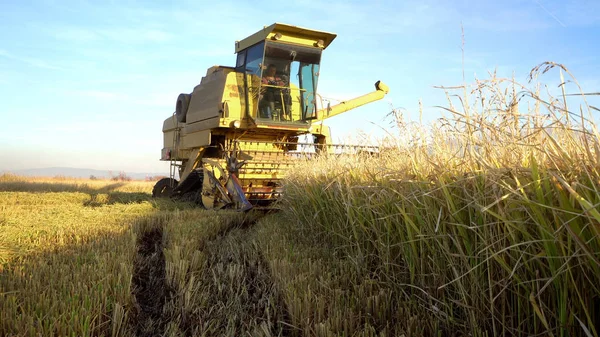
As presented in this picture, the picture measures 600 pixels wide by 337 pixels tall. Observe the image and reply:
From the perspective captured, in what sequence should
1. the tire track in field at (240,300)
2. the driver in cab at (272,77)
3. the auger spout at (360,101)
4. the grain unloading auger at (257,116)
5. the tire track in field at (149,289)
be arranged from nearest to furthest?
the tire track in field at (240,300) < the tire track in field at (149,289) < the grain unloading auger at (257,116) < the driver in cab at (272,77) < the auger spout at (360,101)

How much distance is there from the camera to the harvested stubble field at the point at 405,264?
1578mm

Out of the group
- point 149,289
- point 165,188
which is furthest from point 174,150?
point 149,289

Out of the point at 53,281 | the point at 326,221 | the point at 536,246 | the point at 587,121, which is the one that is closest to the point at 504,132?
the point at 587,121

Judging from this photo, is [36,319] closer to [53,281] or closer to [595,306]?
[53,281]

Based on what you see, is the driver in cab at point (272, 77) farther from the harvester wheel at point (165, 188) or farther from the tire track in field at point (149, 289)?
the tire track in field at point (149, 289)

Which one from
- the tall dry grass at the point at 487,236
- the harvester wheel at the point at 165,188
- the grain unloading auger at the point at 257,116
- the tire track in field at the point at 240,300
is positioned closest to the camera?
the tall dry grass at the point at 487,236

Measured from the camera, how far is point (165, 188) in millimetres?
10844

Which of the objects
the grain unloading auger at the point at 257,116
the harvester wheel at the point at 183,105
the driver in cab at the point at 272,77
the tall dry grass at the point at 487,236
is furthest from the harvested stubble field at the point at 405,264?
the harvester wheel at the point at 183,105

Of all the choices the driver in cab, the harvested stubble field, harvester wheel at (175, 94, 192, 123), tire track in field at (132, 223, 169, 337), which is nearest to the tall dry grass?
the harvested stubble field

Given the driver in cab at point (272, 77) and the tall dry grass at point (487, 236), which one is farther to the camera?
the driver in cab at point (272, 77)

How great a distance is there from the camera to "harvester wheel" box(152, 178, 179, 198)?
10.6 m

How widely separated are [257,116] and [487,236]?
21.5 ft

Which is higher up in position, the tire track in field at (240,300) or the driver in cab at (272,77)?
the driver in cab at (272,77)

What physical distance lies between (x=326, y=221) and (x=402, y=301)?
173 centimetres
